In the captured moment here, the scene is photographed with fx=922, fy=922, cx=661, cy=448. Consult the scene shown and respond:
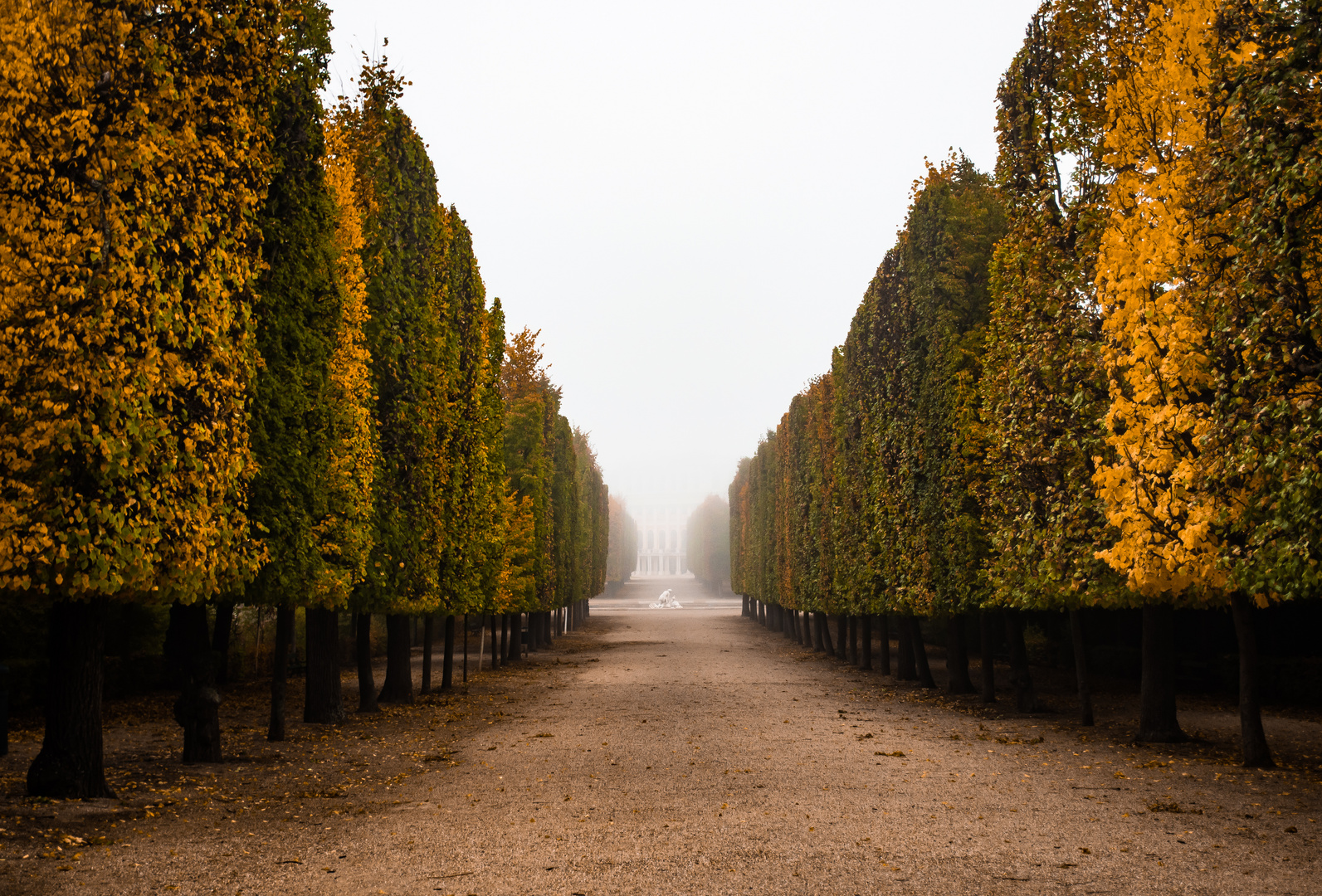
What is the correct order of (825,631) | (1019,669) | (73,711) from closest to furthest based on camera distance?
1. (73,711)
2. (1019,669)
3. (825,631)

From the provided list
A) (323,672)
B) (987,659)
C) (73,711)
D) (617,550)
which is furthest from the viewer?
(617,550)

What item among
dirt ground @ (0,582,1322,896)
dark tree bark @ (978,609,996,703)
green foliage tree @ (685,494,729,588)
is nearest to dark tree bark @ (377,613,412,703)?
dirt ground @ (0,582,1322,896)

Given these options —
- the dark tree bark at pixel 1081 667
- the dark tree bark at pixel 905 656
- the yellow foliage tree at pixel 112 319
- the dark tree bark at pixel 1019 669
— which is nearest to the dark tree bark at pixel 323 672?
the yellow foliage tree at pixel 112 319

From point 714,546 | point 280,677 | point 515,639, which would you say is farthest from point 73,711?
point 714,546

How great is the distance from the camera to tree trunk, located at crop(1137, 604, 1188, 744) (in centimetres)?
1609

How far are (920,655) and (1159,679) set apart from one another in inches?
453

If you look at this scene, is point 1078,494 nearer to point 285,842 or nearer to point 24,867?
point 285,842

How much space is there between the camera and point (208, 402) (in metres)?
11.7

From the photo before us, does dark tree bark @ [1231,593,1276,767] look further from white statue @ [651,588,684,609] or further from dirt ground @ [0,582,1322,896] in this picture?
white statue @ [651,588,684,609]

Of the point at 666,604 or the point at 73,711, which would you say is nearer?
the point at 73,711

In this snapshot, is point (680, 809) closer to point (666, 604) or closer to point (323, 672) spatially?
point (323, 672)

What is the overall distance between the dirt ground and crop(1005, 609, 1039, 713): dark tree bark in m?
0.81

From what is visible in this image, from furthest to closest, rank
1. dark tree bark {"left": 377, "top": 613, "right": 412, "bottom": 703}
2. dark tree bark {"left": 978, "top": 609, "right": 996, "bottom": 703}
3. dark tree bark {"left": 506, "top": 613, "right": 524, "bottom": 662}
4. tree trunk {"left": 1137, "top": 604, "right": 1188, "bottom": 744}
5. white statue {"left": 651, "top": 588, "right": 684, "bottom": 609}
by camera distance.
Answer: white statue {"left": 651, "top": 588, "right": 684, "bottom": 609}, dark tree bark {"left": 506, "top": 613, "right": 524, "bottom": 662}, dark tree bark {"left": 377, "top": 613, "right": 412, "bottom": 703}, dark tree bark {"left": 978, "top": 609, "right": 996, "bottom": 703}, tree trunk {"left": 1137, "top": 604, "right": 1188, "bottom": 744}

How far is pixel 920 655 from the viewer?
27.6 m
